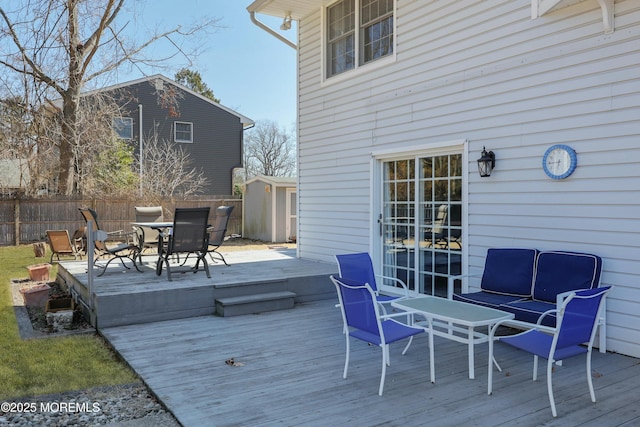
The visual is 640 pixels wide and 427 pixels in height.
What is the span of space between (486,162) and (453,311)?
2177mm

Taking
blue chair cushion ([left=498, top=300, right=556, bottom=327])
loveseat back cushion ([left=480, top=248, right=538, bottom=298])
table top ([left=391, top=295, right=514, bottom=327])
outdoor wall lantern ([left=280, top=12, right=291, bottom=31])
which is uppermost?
outdoor wall lantern ([left=280, top=12, right=291, bottom=31])

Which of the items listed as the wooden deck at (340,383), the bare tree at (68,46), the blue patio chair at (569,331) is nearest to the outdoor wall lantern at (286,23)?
the bare tree at (68,46)

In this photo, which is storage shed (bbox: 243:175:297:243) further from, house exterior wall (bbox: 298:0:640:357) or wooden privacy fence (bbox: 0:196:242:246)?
house exterior wall (bbox: 298:0:640:357)

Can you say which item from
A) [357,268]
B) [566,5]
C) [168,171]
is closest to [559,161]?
[566,5]

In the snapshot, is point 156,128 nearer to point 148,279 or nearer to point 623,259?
point 148,279

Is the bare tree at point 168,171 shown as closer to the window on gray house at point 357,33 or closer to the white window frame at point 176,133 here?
the white window frame at point 176,133

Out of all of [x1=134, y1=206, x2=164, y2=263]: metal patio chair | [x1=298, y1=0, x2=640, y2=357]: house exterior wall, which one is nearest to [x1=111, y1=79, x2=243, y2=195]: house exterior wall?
[x1=134, y1=206, x2=164, y2=263]: metal patio chair

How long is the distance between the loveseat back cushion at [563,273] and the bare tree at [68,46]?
1029 cm

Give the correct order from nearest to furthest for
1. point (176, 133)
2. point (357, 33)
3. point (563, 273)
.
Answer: point (563, 273), point (357, 33), point (176, 133)

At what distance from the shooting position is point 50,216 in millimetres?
13422

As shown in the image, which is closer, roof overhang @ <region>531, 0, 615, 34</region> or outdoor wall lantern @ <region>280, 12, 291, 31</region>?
roof overhang @ <region>531, 0, 615, 34</region>

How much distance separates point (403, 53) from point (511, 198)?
2.54 meters

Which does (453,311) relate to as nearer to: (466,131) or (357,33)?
(466,131)

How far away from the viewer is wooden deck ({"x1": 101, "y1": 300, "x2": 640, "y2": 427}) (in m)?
3.00
